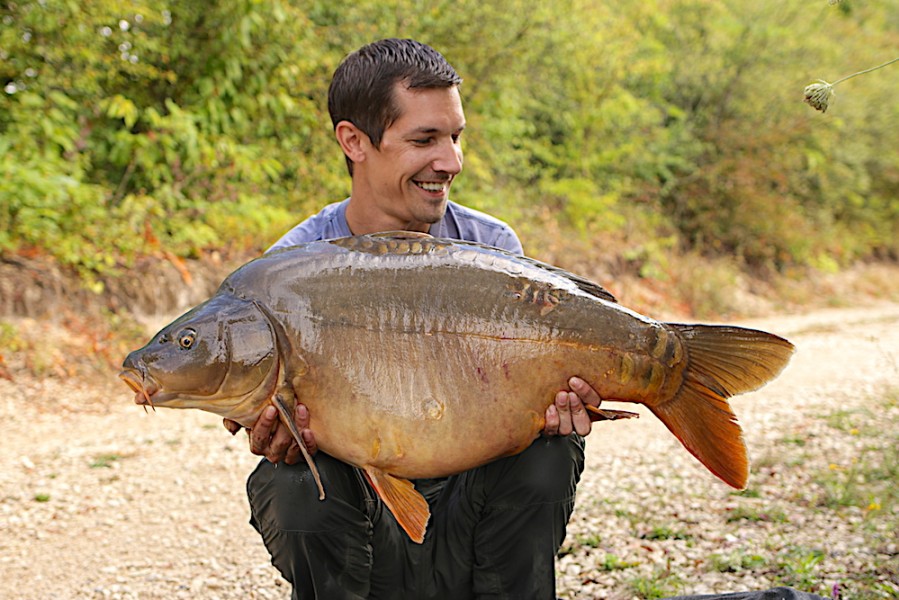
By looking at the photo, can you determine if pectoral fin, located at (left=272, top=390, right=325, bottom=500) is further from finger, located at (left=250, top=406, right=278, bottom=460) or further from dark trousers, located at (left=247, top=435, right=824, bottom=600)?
dark trousers, located at (left=247, top=435, right=824, bottom=600)

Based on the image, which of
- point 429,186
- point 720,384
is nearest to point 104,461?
point 429,186

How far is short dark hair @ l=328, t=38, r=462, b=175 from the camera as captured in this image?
98.2 inches

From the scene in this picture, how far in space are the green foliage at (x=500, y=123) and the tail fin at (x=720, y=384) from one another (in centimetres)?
553

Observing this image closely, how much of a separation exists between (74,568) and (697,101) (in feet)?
43.6

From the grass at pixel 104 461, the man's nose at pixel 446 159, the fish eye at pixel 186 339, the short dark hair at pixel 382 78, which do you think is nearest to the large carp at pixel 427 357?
the fish eye at pixel 186 339

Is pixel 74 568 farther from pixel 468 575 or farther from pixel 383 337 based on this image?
pixel 383 337

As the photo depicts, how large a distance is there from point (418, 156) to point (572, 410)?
92cm

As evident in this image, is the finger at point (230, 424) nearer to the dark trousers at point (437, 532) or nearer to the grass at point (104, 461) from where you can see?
the dark trousers at point (437, 532)

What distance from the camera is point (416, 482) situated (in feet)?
8.24

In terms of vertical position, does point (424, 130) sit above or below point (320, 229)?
above

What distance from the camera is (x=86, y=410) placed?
5.56m

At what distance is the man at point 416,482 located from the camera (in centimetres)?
210

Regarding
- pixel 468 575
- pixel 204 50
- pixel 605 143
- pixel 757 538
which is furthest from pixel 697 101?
pixel 468 575

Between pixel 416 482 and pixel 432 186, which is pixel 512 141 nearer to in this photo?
pixel 432 186
